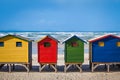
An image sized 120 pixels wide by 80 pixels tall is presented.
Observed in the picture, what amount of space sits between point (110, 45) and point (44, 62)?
15.7 feet

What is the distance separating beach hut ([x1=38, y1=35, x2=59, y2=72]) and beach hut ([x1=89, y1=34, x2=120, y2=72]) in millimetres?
2559

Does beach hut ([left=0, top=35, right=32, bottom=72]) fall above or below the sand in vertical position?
above

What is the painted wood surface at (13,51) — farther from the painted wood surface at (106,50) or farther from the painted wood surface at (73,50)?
the painted wood surface at (106,50)

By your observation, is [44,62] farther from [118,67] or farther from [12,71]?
[118,67]

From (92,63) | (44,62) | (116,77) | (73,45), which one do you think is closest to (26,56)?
(44,62)

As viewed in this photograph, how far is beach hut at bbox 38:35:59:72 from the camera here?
69.5 feet

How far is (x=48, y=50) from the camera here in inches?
837

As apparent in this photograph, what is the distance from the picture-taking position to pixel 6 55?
70.2ft

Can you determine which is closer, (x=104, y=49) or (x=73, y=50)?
(x=73, y=50)

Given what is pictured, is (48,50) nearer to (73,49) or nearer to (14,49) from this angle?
(73,49)

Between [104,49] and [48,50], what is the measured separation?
3.94 metres

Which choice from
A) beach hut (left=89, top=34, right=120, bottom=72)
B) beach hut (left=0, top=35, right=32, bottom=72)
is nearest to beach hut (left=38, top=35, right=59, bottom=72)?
beach hut (left=0, top=35, right=32, bottom=72)

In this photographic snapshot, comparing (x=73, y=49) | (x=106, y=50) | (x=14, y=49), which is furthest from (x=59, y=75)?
(x=106, y=50)

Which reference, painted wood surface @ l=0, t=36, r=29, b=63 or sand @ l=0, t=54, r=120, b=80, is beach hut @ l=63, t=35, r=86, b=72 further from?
painted wood surface @ l=0, t=36, r=29, b=63
